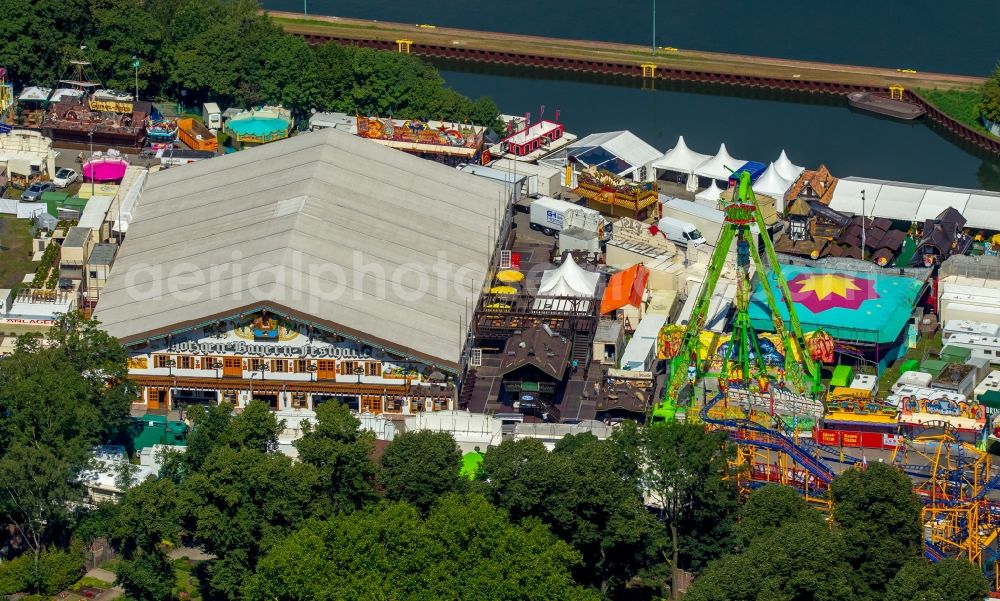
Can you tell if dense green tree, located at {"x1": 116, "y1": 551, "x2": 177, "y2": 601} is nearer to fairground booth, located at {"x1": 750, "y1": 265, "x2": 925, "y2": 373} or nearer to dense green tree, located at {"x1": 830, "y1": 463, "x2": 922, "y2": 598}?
dense green tree, located at {"x1": 830, "y1": 463, "x2": 922, "y2": 598}

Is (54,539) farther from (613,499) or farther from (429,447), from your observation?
(613,499)

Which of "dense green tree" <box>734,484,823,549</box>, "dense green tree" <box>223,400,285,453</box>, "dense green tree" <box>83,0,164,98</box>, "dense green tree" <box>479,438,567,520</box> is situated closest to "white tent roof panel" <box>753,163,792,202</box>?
"dense green tree" <box>83,0,164,98</box>

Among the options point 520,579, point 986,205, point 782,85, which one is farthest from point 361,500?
point 782,85

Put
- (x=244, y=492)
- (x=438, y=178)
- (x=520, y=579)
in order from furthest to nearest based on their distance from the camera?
(x=438, y=178) → (x=244, y=492) → (x=520, y=579)

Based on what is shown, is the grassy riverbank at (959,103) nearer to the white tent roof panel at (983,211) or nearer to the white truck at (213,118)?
the white tent roof panel at (983,211)

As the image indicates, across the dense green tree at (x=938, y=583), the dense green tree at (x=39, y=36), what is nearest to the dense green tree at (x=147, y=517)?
the dense green tree at (x=938, y=583)

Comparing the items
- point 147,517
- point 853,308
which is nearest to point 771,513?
point 147,517

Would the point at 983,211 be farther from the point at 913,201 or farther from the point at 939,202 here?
the point at 913,201
